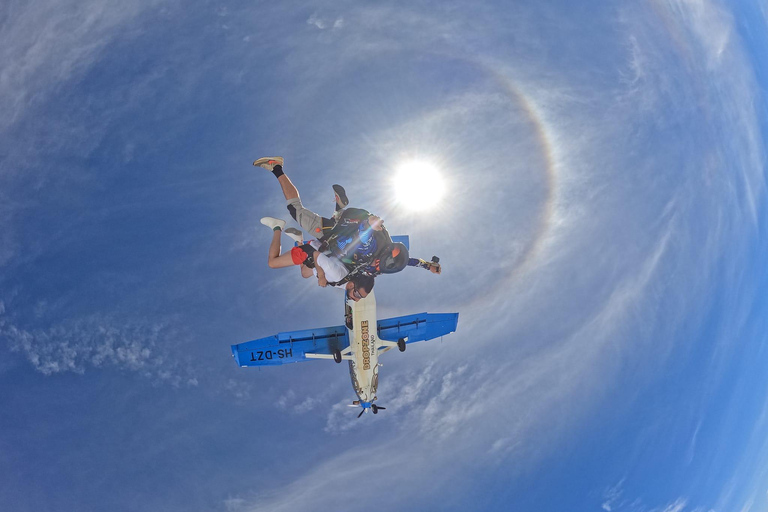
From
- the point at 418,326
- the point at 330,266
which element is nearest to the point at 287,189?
the point at 330,266

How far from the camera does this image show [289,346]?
35.8m

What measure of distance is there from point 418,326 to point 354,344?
719 centimetres

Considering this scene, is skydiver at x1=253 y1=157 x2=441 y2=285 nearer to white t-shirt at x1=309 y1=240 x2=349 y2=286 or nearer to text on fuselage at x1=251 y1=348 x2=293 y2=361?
white t-shirt at x1=309 y1=240 x2=349 y2=286

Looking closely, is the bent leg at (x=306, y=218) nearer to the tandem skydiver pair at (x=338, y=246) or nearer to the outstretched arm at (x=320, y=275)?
the tandem skydiver pair at (x=338, y=246)

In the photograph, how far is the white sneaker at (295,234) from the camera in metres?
25.8

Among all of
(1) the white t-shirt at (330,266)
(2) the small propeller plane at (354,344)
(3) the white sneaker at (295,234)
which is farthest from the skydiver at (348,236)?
(2) the small propeller plane at (354,344)

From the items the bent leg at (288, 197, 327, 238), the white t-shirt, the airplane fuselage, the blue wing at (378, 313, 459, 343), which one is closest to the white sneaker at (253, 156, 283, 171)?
the bent leg at (288, 197, 327, 238)

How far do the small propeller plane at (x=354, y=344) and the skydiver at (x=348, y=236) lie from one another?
6874mm

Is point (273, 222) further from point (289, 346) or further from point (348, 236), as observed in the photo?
point (289, 346)

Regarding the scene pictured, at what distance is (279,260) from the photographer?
2481 cm

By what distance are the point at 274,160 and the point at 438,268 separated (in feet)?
37.5

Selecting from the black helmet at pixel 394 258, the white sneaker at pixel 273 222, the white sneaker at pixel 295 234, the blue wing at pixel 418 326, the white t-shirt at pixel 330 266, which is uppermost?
the blue wing at pixel 418 326

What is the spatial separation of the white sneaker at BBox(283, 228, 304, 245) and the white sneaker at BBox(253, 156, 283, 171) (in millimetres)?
3808

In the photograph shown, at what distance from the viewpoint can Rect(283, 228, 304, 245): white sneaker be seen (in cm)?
2584
